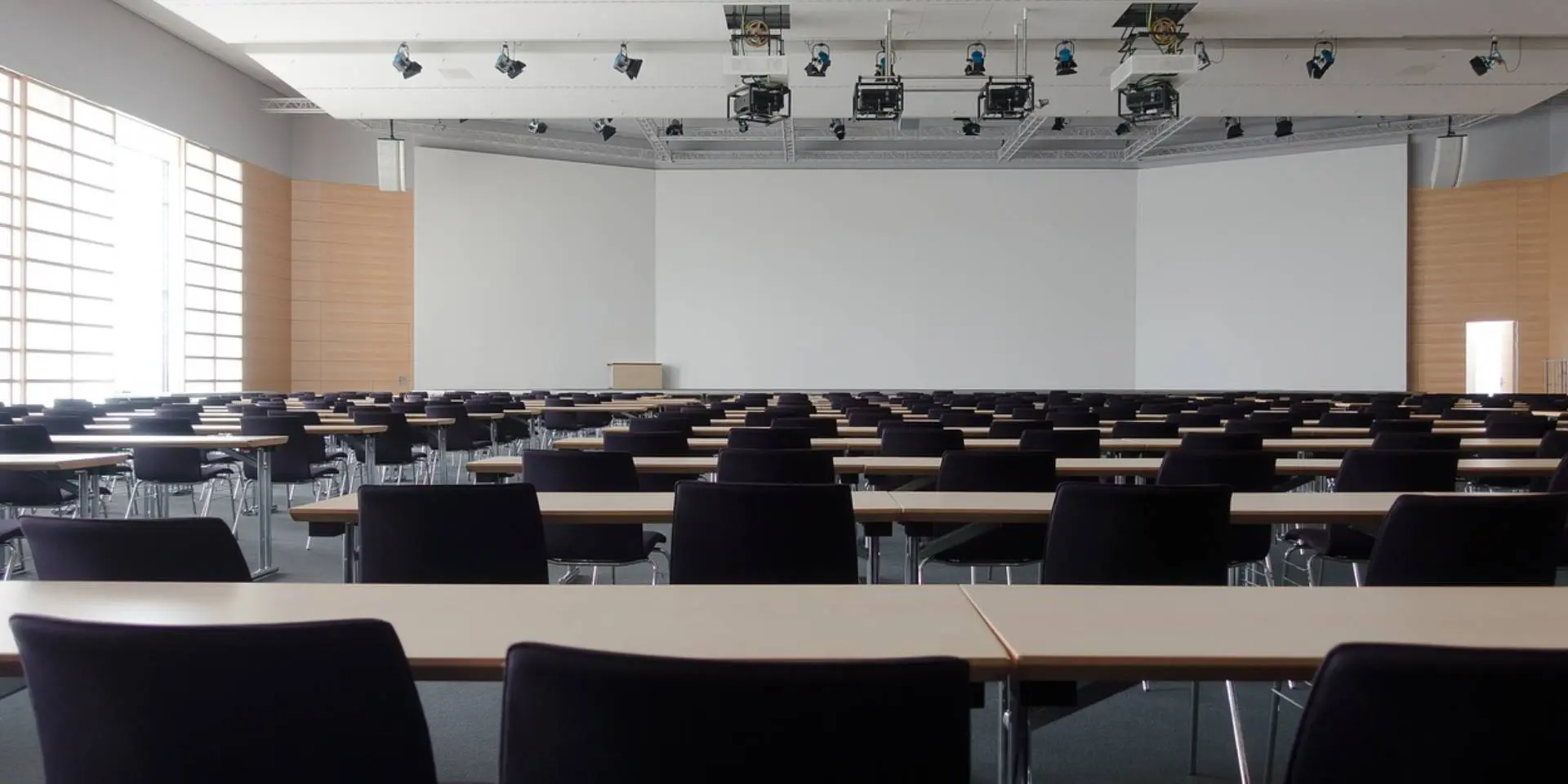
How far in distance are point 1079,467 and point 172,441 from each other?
15.0 feet

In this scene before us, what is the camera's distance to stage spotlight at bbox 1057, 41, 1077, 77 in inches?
476

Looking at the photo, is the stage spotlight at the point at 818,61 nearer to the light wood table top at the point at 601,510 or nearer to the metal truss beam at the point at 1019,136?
the metal truss beam at the point at 1019,136

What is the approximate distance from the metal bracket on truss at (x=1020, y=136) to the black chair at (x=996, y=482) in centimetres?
1261

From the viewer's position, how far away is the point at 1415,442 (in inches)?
195

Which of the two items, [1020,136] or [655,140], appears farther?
[655,140]

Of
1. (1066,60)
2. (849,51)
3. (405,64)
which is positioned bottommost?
(405,64)

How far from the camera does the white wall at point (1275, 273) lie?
17.4 metres

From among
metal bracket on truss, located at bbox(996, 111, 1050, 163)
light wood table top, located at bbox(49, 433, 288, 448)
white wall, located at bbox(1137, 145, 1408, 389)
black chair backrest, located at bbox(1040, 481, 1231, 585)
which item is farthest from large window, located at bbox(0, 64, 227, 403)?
white wall, located at bbox(1137, 145, 1408, 389)

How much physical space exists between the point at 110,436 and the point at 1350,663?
6.64m

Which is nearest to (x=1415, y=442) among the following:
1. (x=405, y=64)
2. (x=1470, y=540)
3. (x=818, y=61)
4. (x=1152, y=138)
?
(x=1470, y=540)

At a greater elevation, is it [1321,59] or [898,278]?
[1321,59]

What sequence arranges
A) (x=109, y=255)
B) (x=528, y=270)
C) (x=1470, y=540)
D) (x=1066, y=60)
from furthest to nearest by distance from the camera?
(x=528, y=270)
(x=109, y=255)
(x=1066, y=60)
(x=1470, y=540)

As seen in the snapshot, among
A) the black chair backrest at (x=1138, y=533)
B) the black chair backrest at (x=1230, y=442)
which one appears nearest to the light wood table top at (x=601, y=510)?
the black chair backrest at (x=1138, y=533)

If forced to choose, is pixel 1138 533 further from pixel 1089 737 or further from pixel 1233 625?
pixel 1233 625
